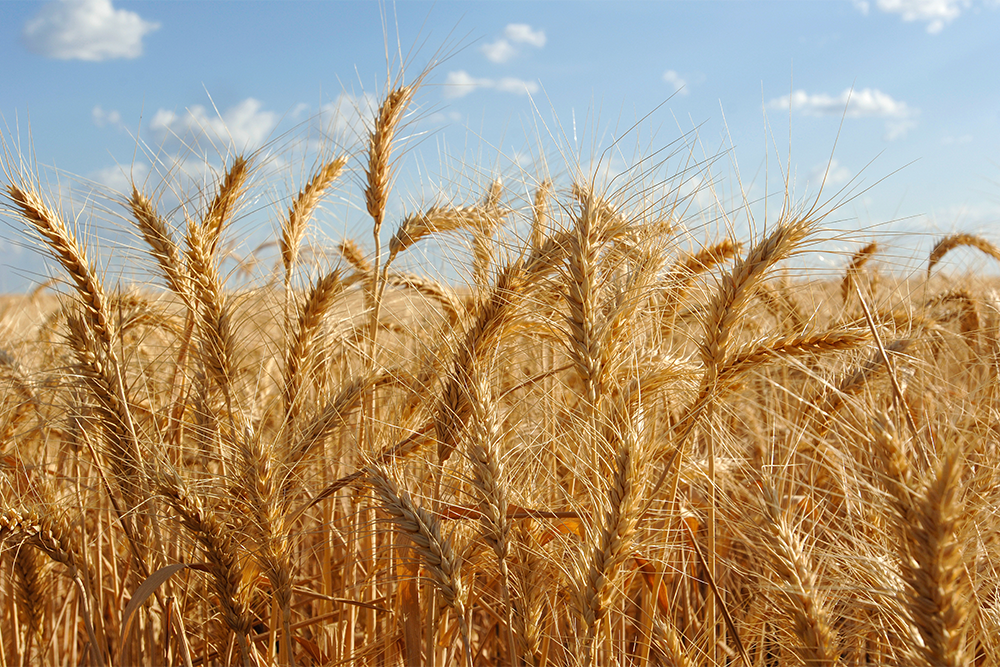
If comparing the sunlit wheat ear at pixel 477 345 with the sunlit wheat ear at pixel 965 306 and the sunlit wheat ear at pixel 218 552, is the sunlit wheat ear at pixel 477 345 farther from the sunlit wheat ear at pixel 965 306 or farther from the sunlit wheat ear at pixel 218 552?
the sunlit wheat ear at pixel 965 306

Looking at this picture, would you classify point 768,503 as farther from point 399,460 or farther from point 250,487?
point 250,487

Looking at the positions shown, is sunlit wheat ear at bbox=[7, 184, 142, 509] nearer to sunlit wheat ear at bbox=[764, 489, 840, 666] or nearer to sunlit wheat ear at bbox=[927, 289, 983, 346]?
sunlit wheat ear at bbox=[764, 489, 840, 666]

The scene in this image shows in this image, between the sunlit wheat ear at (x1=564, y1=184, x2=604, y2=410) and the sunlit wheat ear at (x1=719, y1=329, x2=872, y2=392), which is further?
the sunlit wheat ear at (x1=719, y1=329, x2=872, y2=392)

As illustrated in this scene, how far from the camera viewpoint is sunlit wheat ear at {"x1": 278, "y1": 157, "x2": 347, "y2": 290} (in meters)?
2.46

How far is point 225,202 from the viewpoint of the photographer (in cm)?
228

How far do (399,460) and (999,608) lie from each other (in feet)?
4.59

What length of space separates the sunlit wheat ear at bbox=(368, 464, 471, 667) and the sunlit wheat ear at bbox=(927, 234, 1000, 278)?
438 centimetres

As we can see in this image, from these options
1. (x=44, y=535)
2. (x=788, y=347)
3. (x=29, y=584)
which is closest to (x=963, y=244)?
(x=788, y=347)

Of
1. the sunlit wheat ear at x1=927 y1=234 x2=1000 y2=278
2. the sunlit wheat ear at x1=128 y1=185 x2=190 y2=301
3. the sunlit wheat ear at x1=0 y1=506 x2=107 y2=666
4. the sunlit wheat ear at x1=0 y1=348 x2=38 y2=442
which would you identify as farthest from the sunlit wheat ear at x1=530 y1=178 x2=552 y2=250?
the sunlit wheat ear at x1=927 y1=234 x2=1000 y2=278

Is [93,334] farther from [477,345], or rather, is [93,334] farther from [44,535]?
[477,345]

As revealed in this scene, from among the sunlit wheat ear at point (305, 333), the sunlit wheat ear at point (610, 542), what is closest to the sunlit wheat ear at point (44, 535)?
the sunlit wheat ear at point (305, 333)

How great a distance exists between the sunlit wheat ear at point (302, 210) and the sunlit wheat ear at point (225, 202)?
0.72ft

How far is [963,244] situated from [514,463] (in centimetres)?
430

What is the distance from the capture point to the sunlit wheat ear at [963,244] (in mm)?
4352
